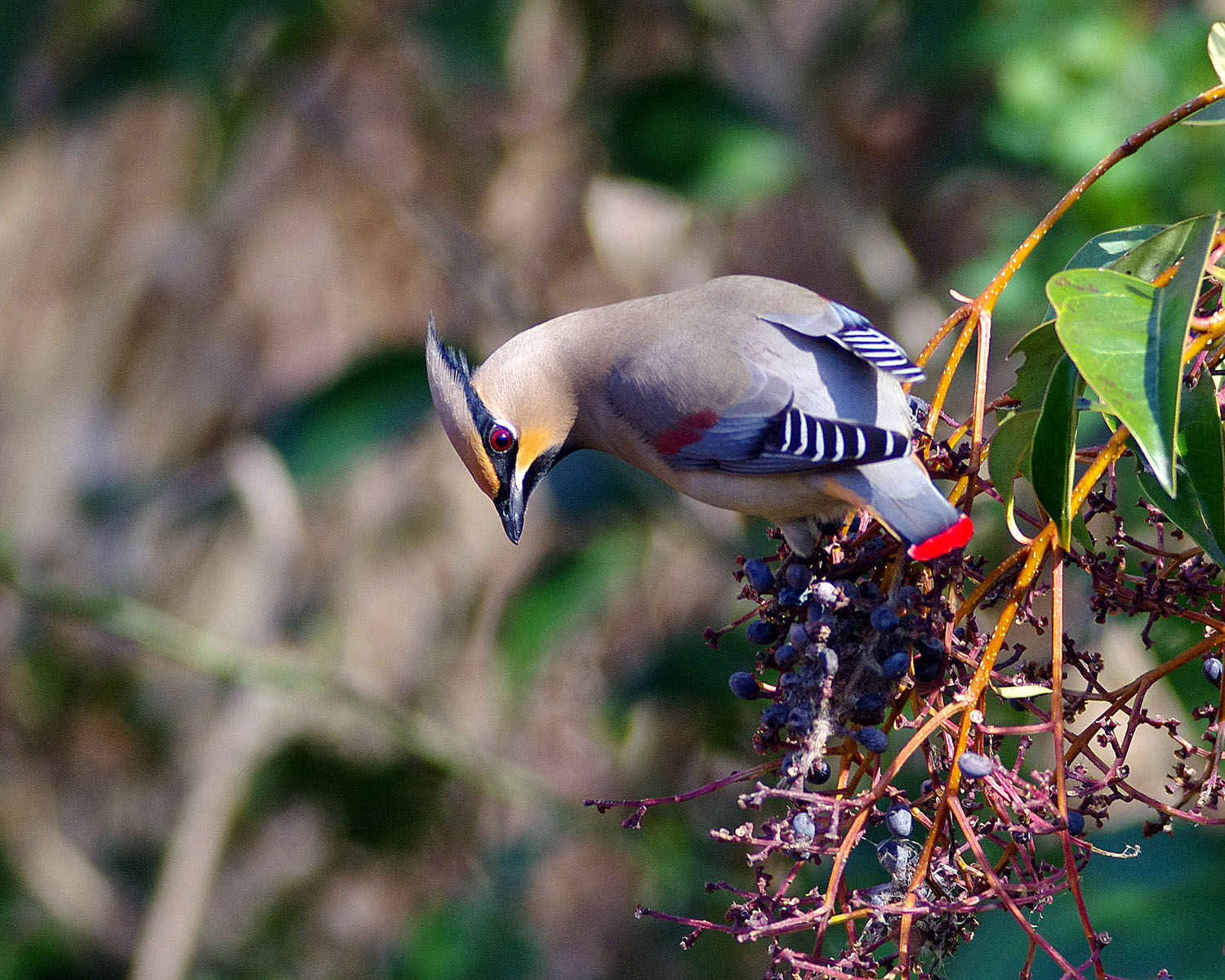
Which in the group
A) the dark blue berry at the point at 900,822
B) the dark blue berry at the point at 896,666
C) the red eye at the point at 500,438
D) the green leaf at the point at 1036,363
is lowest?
the dark blue berry at the point at 900,822

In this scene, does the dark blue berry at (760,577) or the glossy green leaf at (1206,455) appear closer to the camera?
the glossy green leaf at (1206,455)

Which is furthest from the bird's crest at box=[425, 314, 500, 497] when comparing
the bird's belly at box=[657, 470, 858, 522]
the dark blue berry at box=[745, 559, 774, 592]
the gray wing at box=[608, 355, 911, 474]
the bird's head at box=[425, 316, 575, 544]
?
the dark blue berry at box=[745, 559, 774, 592]

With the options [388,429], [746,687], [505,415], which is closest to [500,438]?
Answer: [505,415]

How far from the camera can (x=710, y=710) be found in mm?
3383

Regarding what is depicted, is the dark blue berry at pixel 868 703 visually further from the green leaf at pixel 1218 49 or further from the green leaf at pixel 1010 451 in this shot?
the green leaf at pixel 1218 49

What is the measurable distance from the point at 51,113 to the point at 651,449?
9.88 ft

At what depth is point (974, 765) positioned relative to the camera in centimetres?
112

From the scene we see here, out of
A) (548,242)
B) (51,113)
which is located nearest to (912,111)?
(548,242)

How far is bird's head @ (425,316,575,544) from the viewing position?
176 centimetres

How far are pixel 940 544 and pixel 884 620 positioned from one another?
9cm

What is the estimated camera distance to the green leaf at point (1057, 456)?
1.07 metres

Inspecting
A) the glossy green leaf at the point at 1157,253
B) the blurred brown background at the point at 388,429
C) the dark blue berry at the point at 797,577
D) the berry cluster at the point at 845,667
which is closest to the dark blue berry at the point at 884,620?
the berry cluster at the point at 845,667

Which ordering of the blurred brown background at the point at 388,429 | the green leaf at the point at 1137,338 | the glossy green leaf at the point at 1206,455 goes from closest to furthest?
1. the green leaf at the point at 1137,338
2. the glossy green leaf at the point at 1206,455
3. the blurred brown background at the point at 388,429

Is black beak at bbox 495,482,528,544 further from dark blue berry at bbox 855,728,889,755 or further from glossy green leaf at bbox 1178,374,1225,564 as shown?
glossy green leaf at bbox 1178,374,1225,564
